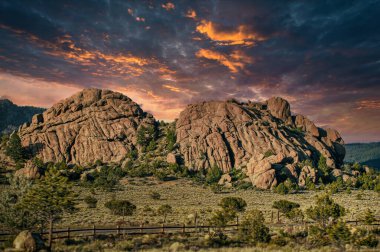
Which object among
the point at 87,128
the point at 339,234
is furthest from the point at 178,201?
the point at 87,128

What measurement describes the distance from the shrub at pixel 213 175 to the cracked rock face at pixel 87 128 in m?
49.1

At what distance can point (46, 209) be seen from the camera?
92.7 feet

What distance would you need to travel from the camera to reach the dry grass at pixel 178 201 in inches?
1850

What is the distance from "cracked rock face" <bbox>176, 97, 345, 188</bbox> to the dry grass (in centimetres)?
2304

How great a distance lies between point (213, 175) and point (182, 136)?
40444 millimetres

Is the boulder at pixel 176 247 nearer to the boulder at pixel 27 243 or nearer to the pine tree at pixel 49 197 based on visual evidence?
the pine tree at pixel 49 197

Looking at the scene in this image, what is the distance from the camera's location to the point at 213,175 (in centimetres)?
11562

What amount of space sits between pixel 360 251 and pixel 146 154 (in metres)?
120

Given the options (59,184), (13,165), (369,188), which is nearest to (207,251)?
(59,184)

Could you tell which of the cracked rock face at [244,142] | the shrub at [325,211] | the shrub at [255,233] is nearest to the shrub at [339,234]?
the shrub at [255,233]

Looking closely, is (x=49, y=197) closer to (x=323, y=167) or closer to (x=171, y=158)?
(x=171, y=158)

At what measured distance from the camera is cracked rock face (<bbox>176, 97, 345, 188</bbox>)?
121175 millimetres

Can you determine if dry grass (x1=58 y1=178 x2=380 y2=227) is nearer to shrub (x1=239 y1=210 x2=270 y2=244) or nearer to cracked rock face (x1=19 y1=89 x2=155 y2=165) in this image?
shrub (x1=239 y1=210 x2=270 y2=244)

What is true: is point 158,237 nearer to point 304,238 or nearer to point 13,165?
point 304,238
